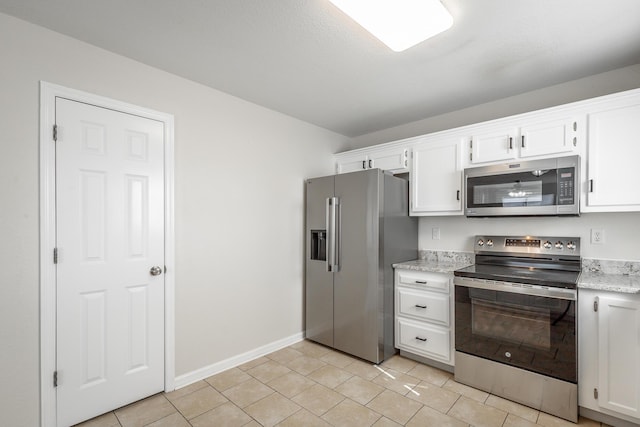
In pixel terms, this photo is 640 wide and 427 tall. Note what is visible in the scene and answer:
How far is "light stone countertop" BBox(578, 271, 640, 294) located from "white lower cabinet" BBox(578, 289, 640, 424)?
6cm

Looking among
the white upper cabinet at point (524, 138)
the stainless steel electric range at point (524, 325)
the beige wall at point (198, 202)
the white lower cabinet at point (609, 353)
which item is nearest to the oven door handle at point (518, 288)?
the stainless steel electric range at point (524, 325)

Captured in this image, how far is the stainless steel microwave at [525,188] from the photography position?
222cm

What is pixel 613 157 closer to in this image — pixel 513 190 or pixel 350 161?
pixel 513 190

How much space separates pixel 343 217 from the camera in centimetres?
302

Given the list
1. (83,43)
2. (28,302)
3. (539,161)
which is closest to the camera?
(28,302)

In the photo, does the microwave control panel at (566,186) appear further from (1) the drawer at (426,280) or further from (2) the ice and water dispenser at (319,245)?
(2) the ice and water dispenser at (319,245)

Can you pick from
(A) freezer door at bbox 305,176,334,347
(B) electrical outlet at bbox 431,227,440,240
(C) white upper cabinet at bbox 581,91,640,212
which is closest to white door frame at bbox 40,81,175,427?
(A) freezer door at bbox 305,176,334,347

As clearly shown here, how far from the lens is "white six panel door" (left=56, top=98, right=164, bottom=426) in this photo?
1927mm

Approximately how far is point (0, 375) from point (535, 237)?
3894mm

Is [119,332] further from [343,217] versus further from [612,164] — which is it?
[612,164]

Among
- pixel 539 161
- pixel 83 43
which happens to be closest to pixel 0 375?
pixel 83 43

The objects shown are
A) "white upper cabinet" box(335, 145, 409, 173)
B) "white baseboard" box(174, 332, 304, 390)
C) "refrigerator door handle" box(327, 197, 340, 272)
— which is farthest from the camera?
"white upper cabinet" box(335, 145, 409, 173)

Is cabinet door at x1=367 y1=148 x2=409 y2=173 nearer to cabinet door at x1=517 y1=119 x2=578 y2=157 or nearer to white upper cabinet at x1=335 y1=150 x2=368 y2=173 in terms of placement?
white upper cabinet at x1=335 y1=150 x2=368 y2=173

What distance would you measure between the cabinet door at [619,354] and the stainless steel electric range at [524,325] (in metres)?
0.15
